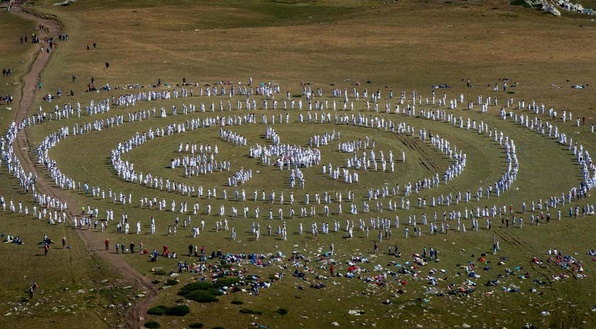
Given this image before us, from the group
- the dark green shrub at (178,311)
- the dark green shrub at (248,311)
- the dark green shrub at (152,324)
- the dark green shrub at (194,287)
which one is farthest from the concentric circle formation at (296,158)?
the dark green shrub at (152,324)

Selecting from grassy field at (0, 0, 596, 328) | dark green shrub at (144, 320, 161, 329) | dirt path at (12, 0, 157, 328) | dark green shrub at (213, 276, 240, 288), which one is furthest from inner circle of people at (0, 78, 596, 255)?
dark green shrub at (144, 320, 161, 329)

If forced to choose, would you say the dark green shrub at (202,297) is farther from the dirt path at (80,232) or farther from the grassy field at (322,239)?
the dirt path at (80,232)

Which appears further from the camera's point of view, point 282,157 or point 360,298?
point 282,157

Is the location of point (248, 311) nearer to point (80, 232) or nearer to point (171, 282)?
point (171, 282)

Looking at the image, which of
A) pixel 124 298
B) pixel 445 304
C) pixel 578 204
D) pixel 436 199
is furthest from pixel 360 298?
pixel 578 204

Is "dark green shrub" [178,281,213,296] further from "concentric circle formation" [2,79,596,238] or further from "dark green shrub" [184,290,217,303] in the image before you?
"concentric circle formation" [2,79,596,238]

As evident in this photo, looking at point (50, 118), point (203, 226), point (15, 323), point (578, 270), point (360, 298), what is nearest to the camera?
point (15, 323)

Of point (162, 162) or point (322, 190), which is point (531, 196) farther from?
point (162, 162)
